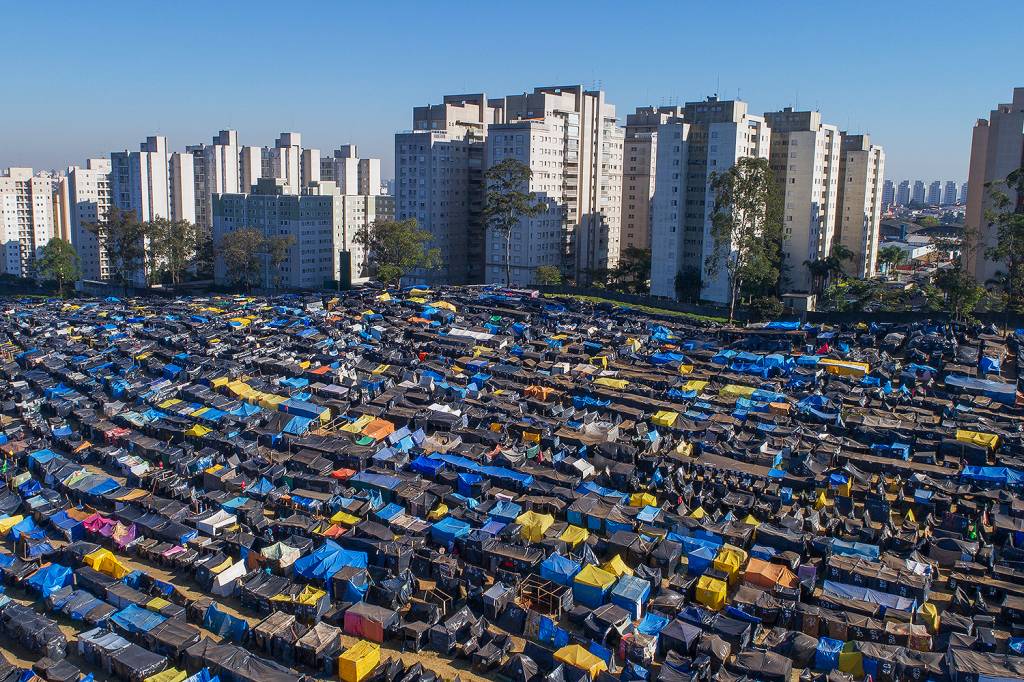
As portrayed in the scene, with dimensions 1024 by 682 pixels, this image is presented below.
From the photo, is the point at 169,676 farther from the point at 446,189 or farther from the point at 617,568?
the point at 446,189

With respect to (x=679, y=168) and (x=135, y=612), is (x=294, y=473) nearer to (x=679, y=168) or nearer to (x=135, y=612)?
(x=135, y=612)

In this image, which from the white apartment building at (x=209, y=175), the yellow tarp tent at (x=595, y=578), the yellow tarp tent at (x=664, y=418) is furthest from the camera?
the white apartment building at (x=209, y=175)

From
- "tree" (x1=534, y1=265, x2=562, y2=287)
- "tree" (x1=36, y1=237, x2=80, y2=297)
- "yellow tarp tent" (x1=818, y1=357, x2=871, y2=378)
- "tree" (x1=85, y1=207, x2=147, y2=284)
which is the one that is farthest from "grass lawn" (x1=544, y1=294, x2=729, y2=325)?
"tree" (x1=36, y1=237, x2=80, y2=297)

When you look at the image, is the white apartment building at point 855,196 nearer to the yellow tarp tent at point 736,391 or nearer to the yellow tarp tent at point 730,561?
the yellow tarp tent at point 736,391

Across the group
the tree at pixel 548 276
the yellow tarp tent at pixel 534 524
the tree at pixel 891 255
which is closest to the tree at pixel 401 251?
the tree at pixel 548 276

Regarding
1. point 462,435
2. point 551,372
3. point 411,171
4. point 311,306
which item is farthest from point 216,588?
point 411,171

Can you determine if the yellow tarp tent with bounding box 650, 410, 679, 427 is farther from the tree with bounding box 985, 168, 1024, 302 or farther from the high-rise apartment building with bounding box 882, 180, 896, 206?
the high-rise apartment building with bounding box 882, 180, 896, 206
